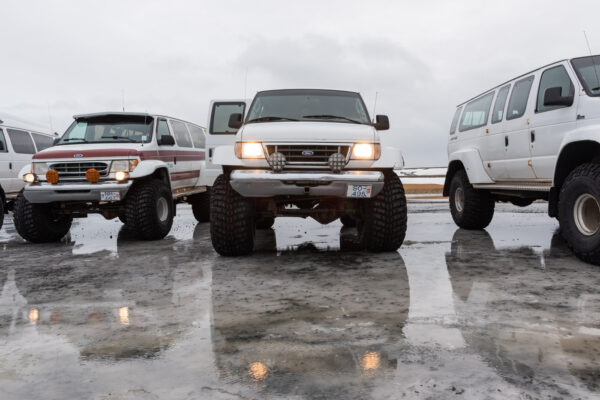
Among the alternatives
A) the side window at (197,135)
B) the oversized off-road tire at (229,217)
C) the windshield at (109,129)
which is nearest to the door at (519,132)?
the oversized off-road tire at (229,217)

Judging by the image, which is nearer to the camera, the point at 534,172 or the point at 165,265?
the point at 165,265

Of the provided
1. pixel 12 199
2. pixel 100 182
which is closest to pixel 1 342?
pixel 100 182

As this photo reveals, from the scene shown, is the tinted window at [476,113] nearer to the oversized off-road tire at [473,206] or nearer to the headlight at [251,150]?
the oversized off-road tire at [473,206]

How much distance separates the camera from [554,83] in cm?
590

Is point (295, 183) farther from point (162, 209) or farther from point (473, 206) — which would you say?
point (473, 206)

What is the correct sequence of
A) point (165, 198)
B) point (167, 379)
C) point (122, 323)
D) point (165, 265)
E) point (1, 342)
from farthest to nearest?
1. point (165, 198)
2. point (165, 265)
3. point (122, 323)
4. point (1, 342)
5. point (167, 379)

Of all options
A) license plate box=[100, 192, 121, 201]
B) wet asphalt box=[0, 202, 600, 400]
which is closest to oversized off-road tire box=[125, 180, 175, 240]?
license plate box=[100, 192, 121, 201]

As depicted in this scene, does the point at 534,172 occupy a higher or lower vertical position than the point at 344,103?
lower

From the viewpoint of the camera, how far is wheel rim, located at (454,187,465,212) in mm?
8206

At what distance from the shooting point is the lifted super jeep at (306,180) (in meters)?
5.11

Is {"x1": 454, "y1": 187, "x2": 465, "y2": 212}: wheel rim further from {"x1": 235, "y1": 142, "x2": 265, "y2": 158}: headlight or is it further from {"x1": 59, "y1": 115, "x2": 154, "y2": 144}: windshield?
{"x1": 59, "y1": 115, "x2": 154, "y2": 144}: windshield

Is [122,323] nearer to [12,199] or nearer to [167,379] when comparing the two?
[167,379]

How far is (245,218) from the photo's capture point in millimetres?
5461

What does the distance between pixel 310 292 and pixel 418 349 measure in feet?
4.73
